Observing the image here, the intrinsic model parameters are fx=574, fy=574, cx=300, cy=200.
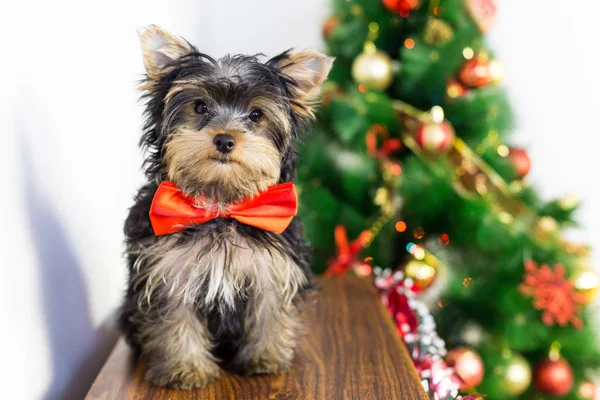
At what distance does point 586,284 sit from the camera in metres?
2.06

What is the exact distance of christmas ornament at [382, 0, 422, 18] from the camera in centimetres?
217

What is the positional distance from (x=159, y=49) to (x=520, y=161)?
1614 millimetres

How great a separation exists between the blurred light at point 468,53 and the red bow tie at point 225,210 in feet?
4.06

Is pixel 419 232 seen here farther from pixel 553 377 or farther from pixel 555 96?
pixel 555 96

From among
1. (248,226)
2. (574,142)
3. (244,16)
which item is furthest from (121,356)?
(574,142)

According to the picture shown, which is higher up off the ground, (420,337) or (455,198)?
(455,198)

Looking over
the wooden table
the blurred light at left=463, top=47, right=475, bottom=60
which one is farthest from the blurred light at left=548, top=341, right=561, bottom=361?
the blurred light at left=463, top=47, right=475, bottom=60

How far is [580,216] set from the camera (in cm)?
273

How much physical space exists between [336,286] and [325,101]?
782mm

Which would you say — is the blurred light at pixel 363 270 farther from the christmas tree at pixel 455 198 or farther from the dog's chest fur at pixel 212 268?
the dog's chest fur at pixel 212 268

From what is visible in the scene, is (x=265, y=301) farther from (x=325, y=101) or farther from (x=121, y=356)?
(x=325, y=101)

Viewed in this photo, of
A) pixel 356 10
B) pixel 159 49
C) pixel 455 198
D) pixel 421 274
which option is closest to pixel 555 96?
pixel 455 198

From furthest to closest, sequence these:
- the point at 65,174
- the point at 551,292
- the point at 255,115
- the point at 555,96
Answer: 1. the point at 555,96
2. the point at 551,292
3. the point at 65,174
4. the point at 255,115

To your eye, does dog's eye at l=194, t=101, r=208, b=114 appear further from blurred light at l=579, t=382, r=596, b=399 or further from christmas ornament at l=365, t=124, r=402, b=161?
blurred light at l=579, t=382, r=596, b=399
